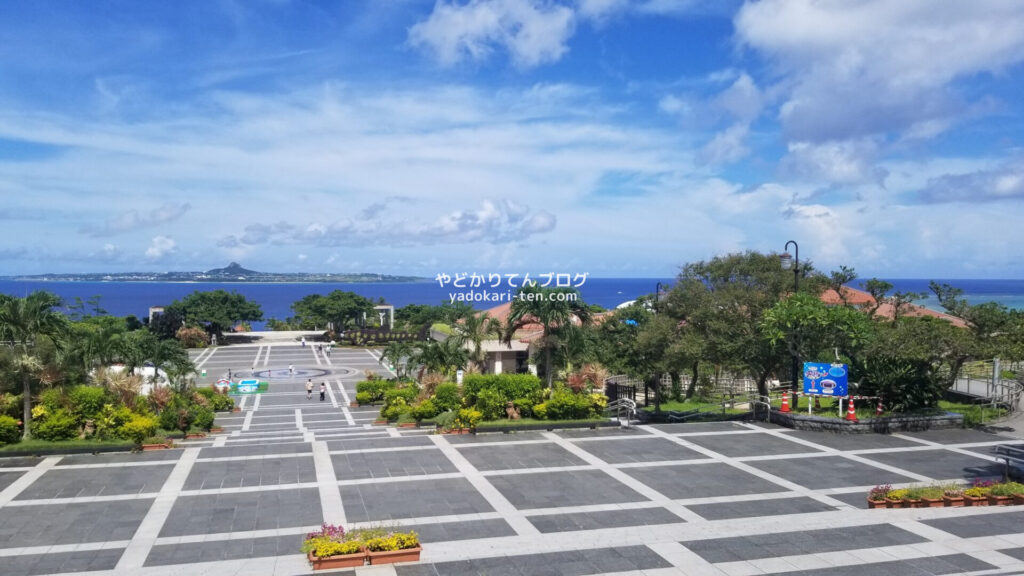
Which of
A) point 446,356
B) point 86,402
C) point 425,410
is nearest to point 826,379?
point 425,410

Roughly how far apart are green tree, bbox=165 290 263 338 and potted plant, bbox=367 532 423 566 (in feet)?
236

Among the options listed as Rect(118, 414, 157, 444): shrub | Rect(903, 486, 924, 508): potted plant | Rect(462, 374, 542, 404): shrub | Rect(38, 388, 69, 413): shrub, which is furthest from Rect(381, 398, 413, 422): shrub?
Rect(903, 486, 924, 508): potted plant

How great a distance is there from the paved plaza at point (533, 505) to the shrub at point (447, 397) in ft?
5.22

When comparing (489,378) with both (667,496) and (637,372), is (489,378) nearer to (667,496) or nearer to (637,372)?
(667,496)

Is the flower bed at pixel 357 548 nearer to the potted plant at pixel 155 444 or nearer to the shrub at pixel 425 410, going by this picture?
the potted plant at pixel 155 444

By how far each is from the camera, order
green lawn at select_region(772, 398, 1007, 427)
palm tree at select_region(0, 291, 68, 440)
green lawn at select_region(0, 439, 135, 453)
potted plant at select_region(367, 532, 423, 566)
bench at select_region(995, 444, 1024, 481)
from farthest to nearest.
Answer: green lawn at select_region(772, 398, 1007, 427) → palm tree at select_region(0, 291, 68, 440) → green lawn at select_region(0, 439, 135, 453) → bench at select_region(995, 444, 1024, 481) → potted plant at select_region(367, 532, 423, 566)

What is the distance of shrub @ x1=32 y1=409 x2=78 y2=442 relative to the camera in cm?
1922

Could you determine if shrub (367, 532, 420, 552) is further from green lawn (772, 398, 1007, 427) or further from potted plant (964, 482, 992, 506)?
green lawn (772, 398, 1007, 427)

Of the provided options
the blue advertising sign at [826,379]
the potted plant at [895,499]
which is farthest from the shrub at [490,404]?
the potted plant at [895,499]

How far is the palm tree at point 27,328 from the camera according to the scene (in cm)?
1942

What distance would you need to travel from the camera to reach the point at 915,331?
22.4m

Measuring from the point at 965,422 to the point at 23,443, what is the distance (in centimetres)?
2706

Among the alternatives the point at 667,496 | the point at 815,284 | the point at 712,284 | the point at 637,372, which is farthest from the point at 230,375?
the point at 667,496

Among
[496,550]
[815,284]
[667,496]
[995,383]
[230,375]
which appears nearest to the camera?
[496,550]
